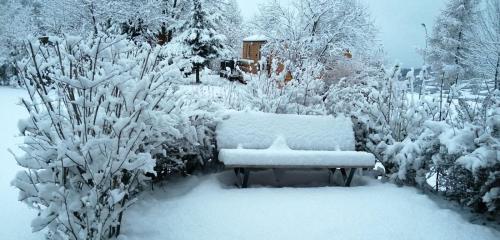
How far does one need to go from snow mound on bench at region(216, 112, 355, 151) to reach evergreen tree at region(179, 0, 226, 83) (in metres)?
15.0

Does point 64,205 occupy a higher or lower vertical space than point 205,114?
lower

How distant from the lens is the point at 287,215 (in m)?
3.37

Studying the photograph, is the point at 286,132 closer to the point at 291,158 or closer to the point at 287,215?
the point at 291,158

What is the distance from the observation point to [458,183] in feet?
12.3

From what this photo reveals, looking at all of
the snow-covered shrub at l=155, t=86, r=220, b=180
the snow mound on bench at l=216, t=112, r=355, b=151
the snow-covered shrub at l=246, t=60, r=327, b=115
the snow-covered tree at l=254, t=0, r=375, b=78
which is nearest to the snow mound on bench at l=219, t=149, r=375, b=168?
the snow mound on bench at l=216, t=112, r=355, b=151

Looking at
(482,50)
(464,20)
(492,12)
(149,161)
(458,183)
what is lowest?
(458,183)

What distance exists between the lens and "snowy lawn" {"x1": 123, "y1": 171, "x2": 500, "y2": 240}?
9.96 ft

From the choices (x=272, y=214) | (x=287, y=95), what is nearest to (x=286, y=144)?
(x=287, y=95)

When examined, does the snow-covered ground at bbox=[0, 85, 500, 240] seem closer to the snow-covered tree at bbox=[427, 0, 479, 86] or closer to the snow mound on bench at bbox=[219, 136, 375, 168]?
the snow mound on bench at bbox=[219, 136, 375, 168]

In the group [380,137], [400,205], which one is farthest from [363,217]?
[380,137]

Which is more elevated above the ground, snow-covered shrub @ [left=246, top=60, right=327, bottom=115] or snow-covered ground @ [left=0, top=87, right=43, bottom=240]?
snow-covered shrub @ [left=246, top=60, right=327, bottom=115]

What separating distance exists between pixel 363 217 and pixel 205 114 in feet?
6.49

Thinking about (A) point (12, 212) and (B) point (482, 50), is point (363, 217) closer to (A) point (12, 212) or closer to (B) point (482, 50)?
(A) point (12, 212)

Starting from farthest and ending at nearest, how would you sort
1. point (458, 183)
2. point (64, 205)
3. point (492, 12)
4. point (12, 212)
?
point (492, 12) → point (458, 183) → point (12, 212) → point (64, 205)
